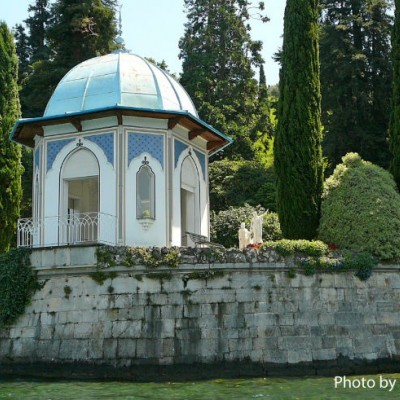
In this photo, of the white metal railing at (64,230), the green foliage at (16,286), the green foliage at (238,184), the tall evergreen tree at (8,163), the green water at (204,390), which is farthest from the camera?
the green foliage at (238,184)

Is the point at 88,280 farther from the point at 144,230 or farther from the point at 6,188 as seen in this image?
the point at 6,188

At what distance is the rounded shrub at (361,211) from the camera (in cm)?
1764

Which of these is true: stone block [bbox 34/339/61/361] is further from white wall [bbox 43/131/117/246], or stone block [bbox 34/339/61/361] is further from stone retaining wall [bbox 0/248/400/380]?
white wall [bbox 43/131/117/246]

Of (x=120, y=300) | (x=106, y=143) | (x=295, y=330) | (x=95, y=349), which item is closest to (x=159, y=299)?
(x=120, y=300)

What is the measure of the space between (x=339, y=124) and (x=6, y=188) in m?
15.6

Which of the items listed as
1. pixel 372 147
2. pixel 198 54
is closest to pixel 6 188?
pixel 372 147

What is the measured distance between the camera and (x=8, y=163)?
2372cm

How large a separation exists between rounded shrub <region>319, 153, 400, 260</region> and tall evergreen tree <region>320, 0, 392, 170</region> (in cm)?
1224

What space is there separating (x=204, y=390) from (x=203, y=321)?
252 centimetres

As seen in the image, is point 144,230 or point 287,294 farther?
point 144,230

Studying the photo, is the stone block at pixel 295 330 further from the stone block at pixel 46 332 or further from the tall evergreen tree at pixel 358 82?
the tall evergreen tree at pixel 358 82

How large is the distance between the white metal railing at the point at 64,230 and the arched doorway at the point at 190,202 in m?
2.81

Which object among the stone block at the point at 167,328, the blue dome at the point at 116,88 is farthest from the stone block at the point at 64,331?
the blue dome at the point at 116,88

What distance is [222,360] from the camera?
627 inches
